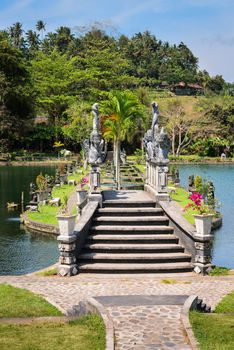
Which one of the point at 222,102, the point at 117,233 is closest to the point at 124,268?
the point at 117,233

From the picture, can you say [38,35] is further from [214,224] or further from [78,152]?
[214,224]

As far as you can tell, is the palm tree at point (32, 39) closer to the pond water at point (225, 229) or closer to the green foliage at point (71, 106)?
the green foliage at point (71, 106)

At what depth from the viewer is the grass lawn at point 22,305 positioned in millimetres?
8305

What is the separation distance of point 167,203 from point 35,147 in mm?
51619

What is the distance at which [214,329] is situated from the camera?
7125mm

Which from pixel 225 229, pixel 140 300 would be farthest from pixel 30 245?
pixel 140 300

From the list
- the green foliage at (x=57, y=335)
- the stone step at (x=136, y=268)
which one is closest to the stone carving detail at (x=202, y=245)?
the stone step at (x=136, y=268)

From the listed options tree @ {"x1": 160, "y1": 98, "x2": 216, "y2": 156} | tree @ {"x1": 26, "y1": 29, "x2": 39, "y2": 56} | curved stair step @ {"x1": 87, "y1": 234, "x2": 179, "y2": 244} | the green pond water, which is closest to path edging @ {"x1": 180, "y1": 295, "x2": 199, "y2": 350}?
curved stair step @ {"x1": 87, "y1": 234, "x2": 179, "y2": 244}

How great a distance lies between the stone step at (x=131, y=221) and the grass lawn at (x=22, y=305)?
433cm

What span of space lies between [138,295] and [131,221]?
17.2ft

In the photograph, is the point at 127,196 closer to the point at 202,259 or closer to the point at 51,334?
the point at 202,259

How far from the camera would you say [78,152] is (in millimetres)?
63688

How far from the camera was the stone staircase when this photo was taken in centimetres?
1158

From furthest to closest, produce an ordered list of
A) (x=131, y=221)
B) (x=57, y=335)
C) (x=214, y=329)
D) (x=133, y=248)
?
(x=131, y=221) < (x=133, y=248) < (x=214, y=329) < (x=57, y=335)
